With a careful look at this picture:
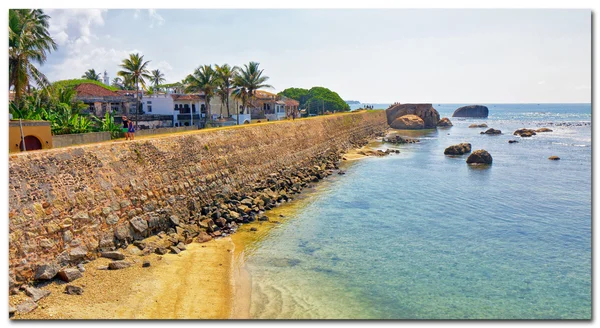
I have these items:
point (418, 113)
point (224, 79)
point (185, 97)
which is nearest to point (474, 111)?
point (418, 113)

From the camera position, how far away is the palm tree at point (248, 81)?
55625mm

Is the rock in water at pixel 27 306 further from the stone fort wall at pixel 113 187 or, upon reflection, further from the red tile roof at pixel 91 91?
the red tile roof at pixel 91 91

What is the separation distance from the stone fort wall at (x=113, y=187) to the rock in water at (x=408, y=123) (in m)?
83.3

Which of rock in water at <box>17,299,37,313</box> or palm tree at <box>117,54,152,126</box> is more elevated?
palm tree at <box>117,54,152,126</box>

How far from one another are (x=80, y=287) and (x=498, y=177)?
3910cm

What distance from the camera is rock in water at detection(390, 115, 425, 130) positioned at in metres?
111

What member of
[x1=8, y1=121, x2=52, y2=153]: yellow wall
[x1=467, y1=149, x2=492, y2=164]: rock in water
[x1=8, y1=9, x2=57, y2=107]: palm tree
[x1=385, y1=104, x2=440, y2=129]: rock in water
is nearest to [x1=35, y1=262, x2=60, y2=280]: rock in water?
[x1=8, y1=121, x2=52, y2=153]: yellow wall

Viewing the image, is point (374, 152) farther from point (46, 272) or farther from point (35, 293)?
point (35, 293)

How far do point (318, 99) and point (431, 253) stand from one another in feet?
280

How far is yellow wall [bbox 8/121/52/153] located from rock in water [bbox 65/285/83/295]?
8.11 m

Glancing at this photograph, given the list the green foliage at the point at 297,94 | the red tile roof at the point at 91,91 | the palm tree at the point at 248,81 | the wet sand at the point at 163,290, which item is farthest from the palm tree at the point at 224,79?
the green foliage at the point at 297,94

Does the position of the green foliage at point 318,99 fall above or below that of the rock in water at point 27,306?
above

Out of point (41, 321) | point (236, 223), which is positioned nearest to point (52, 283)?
point (41, 321)

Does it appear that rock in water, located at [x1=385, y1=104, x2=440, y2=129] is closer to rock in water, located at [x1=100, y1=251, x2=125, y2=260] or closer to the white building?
the white building
